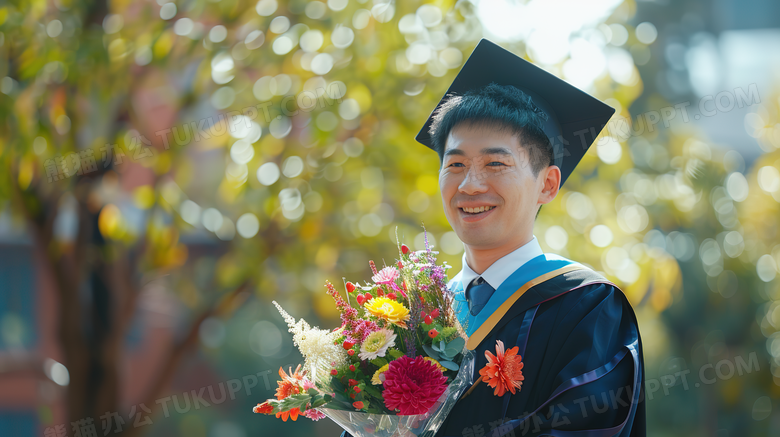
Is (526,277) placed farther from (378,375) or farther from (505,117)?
(378,375)

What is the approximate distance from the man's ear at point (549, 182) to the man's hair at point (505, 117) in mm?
27

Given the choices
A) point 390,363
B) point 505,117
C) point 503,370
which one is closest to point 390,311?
point 390,363

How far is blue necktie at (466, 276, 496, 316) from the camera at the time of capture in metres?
2.00

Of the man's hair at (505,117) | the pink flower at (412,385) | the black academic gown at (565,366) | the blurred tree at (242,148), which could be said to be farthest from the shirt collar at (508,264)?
the blurred tree at (242,148)

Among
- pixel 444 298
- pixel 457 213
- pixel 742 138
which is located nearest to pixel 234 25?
pixel 457 213

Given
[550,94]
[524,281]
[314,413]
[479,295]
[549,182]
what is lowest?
[314,413]

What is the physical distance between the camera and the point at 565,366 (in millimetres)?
1711

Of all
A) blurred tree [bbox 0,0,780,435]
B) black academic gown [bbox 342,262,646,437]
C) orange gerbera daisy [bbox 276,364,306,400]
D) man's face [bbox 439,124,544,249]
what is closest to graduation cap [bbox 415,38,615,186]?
man's face [bbox 439,124,544,249]

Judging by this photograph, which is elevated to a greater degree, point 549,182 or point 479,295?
point 549,182

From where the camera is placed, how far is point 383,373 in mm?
1604

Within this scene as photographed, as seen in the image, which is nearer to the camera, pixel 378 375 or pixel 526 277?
pixel 378 375

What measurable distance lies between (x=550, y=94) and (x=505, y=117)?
0.27 metres

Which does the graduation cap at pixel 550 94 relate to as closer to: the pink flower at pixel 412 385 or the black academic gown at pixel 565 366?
the black academic gown at pixel 565 366

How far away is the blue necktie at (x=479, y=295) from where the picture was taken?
2002 mm
